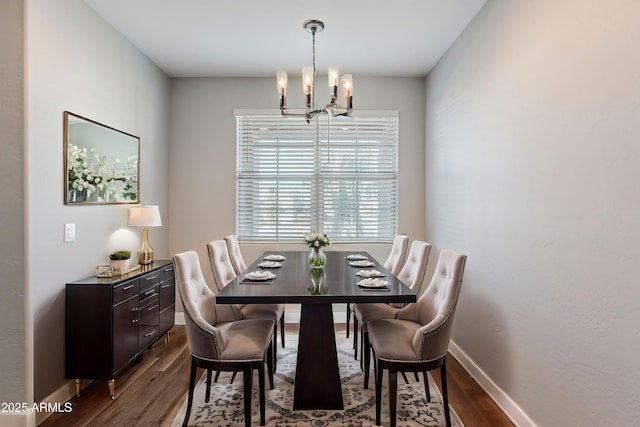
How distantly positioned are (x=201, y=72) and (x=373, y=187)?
7.96 ft

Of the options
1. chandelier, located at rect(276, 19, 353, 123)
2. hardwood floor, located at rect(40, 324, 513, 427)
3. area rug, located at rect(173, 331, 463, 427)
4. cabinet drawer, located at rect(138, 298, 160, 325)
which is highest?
chandelier, located at rect(276, 19, 353, 123)

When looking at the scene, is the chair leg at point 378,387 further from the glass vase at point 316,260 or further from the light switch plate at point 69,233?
the light switch plate at point 69,233

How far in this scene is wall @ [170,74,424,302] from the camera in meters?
4.27

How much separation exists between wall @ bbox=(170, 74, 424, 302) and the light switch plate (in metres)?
1.71

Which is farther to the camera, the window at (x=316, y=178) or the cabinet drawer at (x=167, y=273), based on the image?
the window at (x=316, y=178)

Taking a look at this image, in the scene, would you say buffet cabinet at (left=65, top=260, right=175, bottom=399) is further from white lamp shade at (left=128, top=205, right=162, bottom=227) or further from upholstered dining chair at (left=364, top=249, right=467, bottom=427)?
upholstered dining chair at (left=364, top=249, right=467, bottom=427)

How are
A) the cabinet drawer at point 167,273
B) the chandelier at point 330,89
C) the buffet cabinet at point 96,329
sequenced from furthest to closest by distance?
the cabinet drawer at point 167,273, the chandelier at point 330,89, the buffet cabinet at point 96,329

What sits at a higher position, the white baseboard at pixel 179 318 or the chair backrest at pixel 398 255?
the chair backrest at pixel 398 255

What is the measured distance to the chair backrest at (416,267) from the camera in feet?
9.21

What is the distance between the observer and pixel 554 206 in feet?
6.28

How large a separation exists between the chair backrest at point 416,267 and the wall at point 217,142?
1296 millimetres

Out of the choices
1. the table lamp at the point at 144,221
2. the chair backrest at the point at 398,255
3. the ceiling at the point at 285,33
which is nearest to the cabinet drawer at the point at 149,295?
the table lamp at the point at 144,221

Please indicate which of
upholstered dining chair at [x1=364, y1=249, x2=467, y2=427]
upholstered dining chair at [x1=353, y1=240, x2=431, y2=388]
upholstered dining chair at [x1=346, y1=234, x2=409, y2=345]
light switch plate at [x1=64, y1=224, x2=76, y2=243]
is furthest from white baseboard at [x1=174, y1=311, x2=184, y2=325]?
upholstered dining chair at [x1=364, y1=249, x2=467, y2=427]

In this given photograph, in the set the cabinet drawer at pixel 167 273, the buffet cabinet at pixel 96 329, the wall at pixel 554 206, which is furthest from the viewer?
the cabinet drawer at pixel 167 273
